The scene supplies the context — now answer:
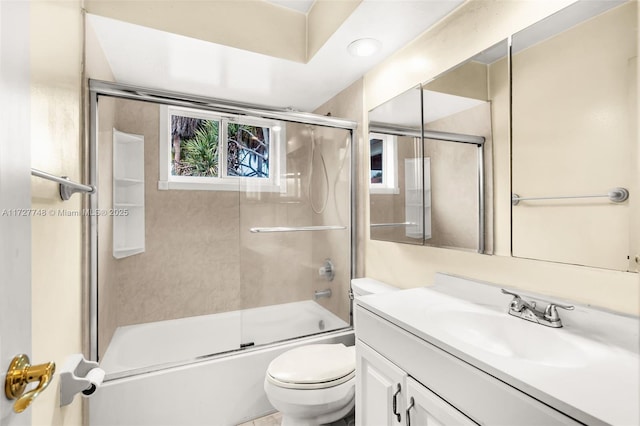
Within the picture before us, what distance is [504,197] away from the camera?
115cm

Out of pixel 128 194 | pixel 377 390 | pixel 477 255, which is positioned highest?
pixel 128 194

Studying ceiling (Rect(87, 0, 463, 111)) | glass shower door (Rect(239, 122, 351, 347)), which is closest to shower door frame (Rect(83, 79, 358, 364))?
ceiling (Rect(87, 0, 463, 111))

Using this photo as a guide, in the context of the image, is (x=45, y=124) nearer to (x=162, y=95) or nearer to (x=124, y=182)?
(x=162, y=95)

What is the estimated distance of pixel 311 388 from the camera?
135cm

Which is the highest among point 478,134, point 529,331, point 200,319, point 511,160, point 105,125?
point 105,125

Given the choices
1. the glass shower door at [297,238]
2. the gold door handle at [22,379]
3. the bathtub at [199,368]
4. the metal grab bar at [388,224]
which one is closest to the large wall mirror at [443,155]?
the metal grab bar at [388,224]

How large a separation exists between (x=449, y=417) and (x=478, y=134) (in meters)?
1.04

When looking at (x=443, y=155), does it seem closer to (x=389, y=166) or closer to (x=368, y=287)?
(x=389, y=166)

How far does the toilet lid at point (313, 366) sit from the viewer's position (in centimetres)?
138

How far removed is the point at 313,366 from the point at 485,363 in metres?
0.96

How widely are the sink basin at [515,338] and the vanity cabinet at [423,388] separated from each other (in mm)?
80

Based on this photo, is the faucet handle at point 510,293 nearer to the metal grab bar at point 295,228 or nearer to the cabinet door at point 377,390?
the cabinet door at point 377,390

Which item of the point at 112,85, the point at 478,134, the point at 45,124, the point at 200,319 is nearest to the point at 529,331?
the point at 478,134

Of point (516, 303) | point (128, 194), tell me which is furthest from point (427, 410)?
point (128, 194)
